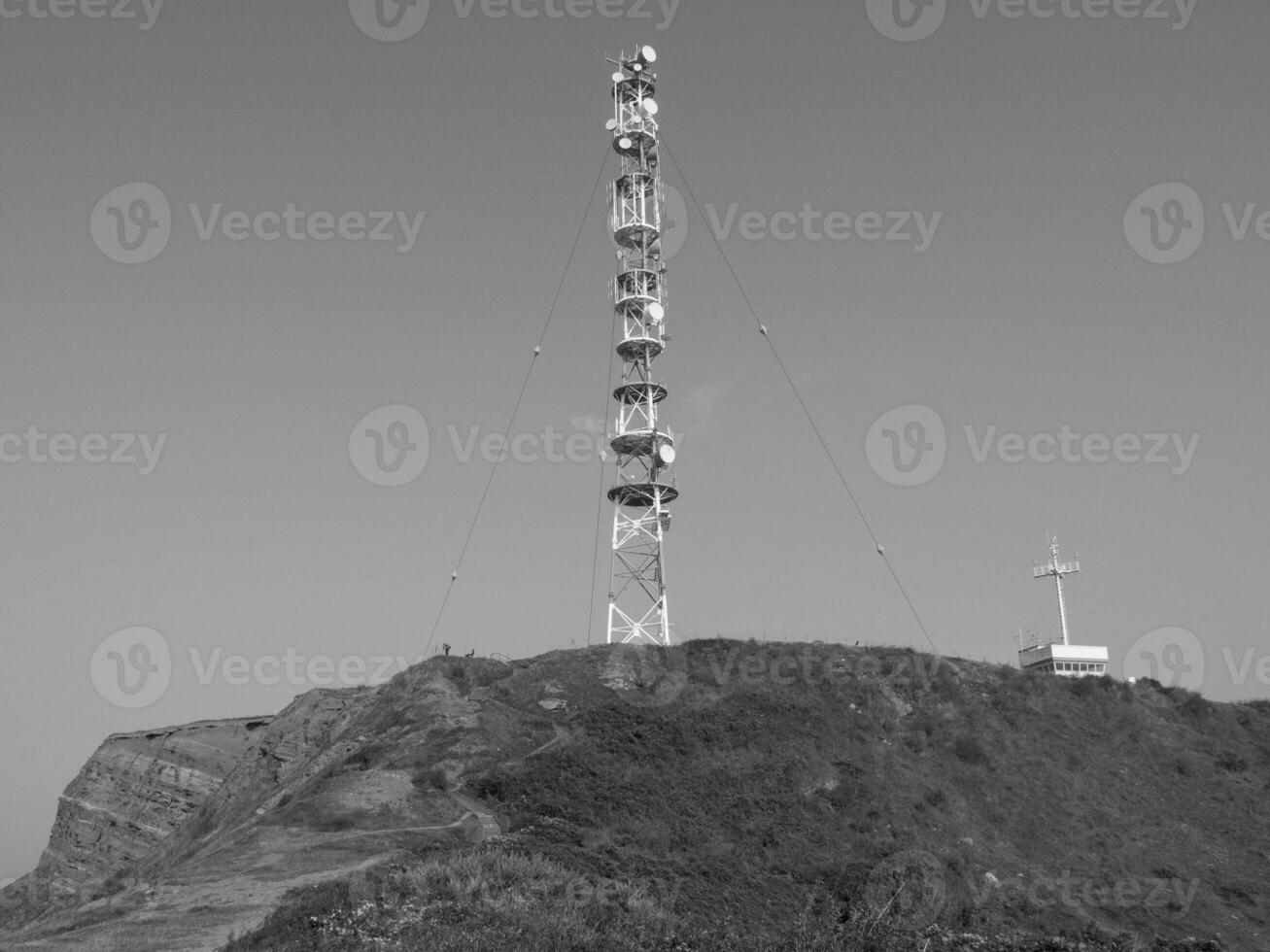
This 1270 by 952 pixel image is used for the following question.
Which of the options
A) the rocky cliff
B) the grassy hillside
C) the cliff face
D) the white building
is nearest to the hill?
the grassy hillside

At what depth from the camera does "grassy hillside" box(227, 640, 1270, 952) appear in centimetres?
2291

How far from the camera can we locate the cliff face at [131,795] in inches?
1829

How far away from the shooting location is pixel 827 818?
1208 inches

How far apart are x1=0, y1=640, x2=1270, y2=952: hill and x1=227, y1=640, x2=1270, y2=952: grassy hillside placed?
0.09 m

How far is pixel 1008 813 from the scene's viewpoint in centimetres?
3369

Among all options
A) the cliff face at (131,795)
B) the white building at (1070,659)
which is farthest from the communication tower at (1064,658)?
the cliff face at (131,795)

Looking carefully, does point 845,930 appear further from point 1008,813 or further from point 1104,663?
point 1104,663

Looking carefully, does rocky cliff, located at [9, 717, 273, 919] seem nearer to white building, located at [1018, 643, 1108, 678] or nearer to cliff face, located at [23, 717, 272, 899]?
cliff face, located at [23, 717, 272, 899]

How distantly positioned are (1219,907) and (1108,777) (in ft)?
20.8

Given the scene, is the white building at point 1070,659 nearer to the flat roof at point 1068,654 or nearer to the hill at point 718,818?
the flat roof at point 1068,654

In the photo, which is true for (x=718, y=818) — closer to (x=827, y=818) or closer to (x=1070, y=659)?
(x=827, y=818)

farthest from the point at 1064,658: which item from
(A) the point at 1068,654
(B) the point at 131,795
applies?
(B) the point at 131,795

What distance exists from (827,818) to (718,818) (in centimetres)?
347

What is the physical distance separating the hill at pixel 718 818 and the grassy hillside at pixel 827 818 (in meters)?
0.09
